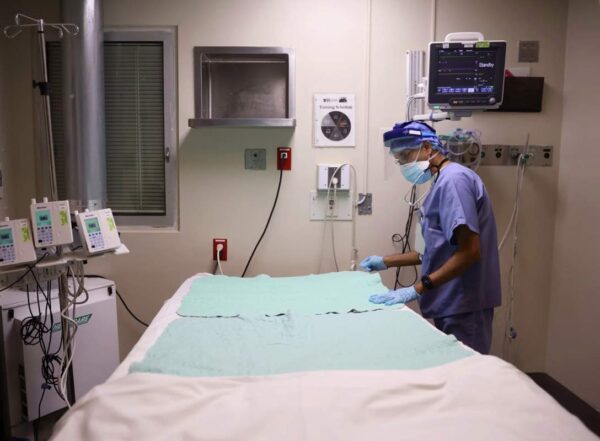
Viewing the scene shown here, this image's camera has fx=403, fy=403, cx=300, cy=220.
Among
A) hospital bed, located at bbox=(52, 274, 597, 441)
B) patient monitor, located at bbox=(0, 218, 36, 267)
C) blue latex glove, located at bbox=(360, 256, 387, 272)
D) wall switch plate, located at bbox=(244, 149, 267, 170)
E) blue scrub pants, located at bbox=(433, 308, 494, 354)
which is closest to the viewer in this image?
hospital bed, located at bbox=(52, 274, 597, 441)

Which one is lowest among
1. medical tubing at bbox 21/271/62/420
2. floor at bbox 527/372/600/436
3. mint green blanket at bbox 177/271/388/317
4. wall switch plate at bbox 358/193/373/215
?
floor at bbox 527/372/600/436

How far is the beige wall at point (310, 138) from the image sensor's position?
2264 millimetres

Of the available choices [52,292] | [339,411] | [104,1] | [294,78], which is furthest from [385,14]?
[52,292]

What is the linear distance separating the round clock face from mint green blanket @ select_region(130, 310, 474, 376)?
116cm

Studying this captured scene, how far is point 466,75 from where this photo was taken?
6.35 feet

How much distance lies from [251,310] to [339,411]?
75 cm

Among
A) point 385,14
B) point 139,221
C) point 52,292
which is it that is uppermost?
point 385,14

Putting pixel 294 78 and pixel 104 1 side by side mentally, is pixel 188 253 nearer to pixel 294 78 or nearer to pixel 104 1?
pixel 294 78

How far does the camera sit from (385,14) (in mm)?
2273

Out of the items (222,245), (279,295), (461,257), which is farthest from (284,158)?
(461,257)

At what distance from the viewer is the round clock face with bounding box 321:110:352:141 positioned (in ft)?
7.56

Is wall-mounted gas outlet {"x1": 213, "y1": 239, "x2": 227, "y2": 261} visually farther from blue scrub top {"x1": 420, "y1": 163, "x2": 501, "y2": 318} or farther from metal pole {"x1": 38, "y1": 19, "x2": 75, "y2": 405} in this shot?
blue scrub top {"x1": 420, "y1": 163, "x2": 501, "y2": 318}

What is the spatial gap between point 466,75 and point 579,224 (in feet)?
3.61

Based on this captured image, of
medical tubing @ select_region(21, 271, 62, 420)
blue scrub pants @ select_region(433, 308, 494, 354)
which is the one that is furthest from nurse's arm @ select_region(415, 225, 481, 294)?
medical tubing @ select_region(21, 271, 62, 420)
